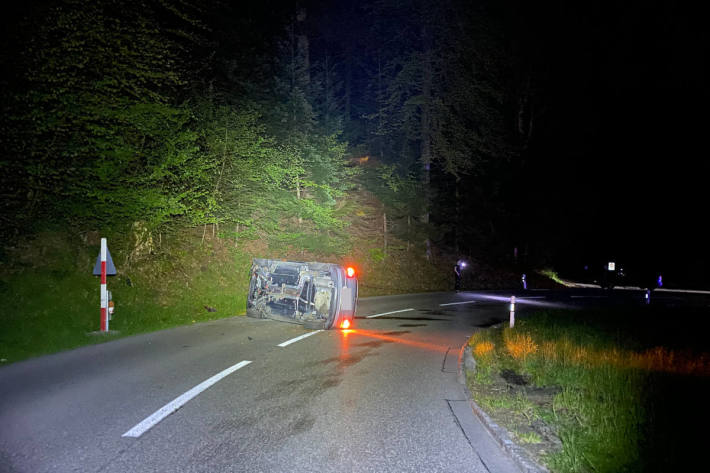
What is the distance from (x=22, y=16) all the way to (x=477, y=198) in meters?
35.3

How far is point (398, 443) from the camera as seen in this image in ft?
16.0

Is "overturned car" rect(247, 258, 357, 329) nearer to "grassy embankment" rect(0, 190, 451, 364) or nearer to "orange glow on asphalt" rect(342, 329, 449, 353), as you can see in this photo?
"orange glow on asphalt" rect(342, 329, 449, 353)

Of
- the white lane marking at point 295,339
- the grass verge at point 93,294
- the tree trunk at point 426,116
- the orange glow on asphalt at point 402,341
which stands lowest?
the orange glow on asphalt at point 402,341

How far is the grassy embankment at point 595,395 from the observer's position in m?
4.73

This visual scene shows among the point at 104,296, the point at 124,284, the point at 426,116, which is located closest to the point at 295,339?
the point at 104,296

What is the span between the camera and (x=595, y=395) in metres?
6.76

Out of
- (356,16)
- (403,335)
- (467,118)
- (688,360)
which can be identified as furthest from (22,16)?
(356,16)

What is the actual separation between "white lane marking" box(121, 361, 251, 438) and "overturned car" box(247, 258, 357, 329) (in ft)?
12.2

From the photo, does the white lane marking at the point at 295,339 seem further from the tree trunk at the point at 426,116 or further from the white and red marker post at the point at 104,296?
the tree trunk at the point at 426,116

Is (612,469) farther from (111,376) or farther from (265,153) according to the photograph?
(265,153)

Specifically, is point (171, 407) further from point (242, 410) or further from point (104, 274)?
point (104, 274)

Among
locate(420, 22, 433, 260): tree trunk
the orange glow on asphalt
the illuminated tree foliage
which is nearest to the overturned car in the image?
the orange glow on asphalt

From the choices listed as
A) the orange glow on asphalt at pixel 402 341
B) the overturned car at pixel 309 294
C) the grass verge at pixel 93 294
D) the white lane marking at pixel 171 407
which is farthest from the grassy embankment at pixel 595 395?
the grass verge at pixel 93 294

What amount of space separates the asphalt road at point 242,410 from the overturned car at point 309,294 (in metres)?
0.86
